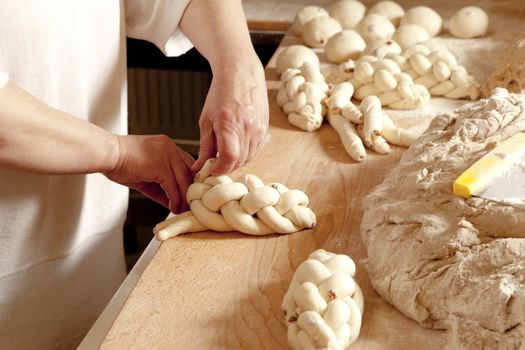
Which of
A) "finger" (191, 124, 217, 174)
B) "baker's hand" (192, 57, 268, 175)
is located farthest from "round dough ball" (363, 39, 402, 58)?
"finger" (191, 124, 217, 174)

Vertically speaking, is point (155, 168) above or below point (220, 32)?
below

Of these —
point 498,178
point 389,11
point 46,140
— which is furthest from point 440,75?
point 46,140

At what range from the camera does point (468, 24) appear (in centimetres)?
221

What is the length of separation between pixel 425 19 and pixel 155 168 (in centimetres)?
114

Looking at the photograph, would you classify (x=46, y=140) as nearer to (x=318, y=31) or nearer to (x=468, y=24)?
(x=318, y=31)

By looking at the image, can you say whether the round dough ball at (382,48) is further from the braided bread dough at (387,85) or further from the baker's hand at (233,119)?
the baker's hand at (233,119)

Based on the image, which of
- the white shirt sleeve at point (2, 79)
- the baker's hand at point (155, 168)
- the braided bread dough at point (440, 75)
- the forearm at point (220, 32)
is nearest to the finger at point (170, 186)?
the baker's hand at point (155, 168)

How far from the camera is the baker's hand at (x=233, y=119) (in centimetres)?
137

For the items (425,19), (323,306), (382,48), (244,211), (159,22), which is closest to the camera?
(323,306)

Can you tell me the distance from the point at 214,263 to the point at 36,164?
0.32 meters

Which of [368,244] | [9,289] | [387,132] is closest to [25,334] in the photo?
[9,289]

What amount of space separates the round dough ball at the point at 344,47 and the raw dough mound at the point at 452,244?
658 mm

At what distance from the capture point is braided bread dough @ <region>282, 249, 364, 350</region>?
1054 millimetres

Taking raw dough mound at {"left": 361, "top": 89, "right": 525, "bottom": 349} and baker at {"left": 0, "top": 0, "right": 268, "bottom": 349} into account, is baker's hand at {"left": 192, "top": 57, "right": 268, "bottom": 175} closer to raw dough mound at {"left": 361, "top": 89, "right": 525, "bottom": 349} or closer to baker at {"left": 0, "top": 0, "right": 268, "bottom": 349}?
baker at {"left": 0, "top": 0, "right": 268, "bottom": 349}
